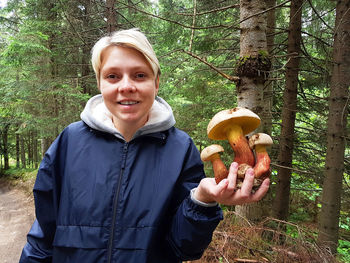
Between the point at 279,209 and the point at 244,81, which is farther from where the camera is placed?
the point at 279,209

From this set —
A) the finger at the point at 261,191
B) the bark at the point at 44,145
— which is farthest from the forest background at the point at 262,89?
the finger at the point at 261,191

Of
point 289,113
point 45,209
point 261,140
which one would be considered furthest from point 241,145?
point 289,113

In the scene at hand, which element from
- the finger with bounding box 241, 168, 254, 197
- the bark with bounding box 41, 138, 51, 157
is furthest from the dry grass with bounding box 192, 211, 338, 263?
the bark with bounding box 41, 138, 51, 157

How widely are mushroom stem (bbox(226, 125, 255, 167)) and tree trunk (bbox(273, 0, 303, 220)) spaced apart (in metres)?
3.94

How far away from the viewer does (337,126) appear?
379 centimetres

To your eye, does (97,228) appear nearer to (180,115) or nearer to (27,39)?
(180,115)

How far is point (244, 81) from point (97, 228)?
247cm

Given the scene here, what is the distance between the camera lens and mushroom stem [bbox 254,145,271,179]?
127cm

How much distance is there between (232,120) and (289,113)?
463cm

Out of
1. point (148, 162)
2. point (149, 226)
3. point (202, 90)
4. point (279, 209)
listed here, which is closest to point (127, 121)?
point (148, 162)

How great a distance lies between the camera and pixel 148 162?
1582mm

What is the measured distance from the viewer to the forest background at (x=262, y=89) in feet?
9.25

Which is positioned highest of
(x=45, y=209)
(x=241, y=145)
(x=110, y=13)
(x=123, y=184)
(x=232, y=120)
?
(x=110, y=13)

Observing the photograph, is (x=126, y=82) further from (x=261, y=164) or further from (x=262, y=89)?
(x=262, y=89)
